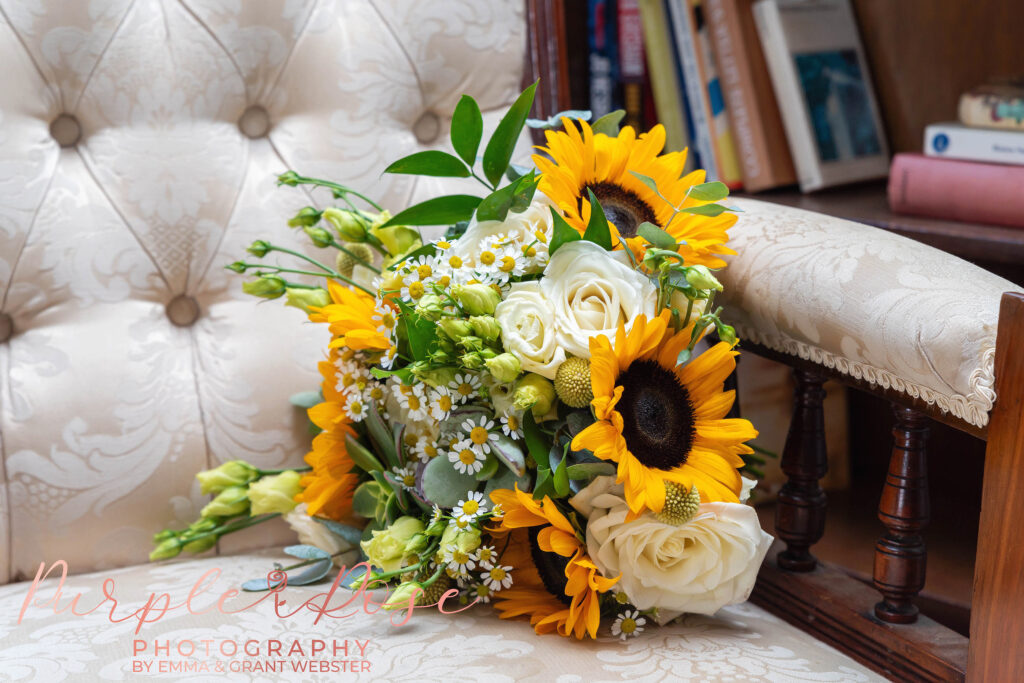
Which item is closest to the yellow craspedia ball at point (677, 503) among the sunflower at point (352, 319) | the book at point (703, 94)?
the sunflower at point (352, 319)

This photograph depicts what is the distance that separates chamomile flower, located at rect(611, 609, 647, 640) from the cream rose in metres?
0.18

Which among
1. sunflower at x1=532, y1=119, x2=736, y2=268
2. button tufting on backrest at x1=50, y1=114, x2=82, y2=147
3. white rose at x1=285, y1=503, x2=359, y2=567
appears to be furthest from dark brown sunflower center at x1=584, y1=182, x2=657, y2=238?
button tufting on backrest at x1=50, y1=114, x2=82, y2=147

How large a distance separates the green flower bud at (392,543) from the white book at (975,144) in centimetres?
79

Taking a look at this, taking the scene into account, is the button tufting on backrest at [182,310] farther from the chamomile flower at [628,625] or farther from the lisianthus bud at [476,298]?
the chamomile flower at [628,625]

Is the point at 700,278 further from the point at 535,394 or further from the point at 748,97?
the point at 748,97

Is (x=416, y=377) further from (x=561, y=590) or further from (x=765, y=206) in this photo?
(x=765, y=206)

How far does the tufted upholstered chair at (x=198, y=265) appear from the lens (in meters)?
0.65

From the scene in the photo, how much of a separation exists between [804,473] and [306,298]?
419mm

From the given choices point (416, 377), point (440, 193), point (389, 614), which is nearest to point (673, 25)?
point (440, 193)

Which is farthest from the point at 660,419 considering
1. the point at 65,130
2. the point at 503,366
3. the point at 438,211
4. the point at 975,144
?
the point at 975,144

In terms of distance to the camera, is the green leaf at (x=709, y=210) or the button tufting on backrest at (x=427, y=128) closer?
the green leaf at (x=709, y=210)

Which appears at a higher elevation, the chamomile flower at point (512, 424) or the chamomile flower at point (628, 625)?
the chamomile flower at point (512, 424)

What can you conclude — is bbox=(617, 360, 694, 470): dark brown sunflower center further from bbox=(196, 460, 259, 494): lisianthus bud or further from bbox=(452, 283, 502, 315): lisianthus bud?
bbox=(196, 460, 259, 494): lisianthus bud

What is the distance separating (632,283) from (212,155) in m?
0.43
